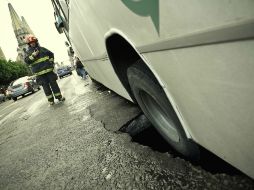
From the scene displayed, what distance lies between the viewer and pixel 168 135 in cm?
242

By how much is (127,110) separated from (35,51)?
4.03m

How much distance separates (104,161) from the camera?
282cm

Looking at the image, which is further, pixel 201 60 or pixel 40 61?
pixel 40 61

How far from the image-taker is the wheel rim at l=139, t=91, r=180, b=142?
7.93 feet

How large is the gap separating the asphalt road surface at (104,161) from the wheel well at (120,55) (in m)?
0.76

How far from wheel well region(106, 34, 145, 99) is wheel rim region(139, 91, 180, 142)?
0.33 metres

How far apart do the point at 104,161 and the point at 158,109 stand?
31.1 inches

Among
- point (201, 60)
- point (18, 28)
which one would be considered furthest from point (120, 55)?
point (18, 28)

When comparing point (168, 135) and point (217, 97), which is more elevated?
point (217, 97)

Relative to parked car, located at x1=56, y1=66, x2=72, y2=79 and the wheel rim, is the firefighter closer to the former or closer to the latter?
the wheel rim

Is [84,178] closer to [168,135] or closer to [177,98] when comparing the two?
[168,135]

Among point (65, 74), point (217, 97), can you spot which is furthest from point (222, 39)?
point (65, 74)

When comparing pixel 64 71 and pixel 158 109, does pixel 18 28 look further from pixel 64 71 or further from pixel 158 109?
pixel 158 109

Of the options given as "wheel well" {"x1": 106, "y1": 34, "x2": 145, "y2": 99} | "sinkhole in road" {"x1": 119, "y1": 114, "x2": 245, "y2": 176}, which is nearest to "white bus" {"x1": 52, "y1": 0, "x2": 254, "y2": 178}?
"wheel well" {"x1": 106, "y1": 34, "x2": 145, "y2": 99}
